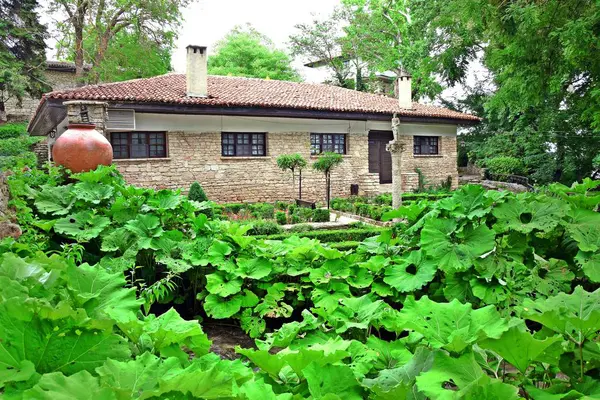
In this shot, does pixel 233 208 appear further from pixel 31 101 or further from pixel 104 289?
pixel 31 101

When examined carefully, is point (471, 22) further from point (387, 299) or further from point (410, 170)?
point (410, 170)

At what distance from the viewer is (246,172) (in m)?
17.3

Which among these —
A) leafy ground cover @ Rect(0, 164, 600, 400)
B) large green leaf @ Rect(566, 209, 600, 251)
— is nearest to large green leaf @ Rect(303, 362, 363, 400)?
leafy ground cover @ Rect(0, 164, 600, 400)

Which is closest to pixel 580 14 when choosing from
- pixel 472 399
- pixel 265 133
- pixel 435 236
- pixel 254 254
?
pixel 435 236

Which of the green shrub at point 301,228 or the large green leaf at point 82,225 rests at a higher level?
the large green leaf at point 82,225

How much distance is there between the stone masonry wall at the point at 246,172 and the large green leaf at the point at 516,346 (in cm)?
1501

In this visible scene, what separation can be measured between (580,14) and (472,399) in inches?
342

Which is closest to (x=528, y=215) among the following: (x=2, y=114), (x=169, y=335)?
(x=169, y=335)

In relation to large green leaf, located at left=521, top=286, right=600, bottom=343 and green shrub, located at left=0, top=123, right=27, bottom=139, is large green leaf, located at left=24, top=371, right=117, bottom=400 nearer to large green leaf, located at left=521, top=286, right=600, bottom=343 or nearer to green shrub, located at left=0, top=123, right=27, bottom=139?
large green leaf, located at left=521, top=286, right=600, bottom=343

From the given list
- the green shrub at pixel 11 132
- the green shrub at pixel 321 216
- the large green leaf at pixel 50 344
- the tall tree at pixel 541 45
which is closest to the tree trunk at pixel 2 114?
the green shrub at pixel 11 132

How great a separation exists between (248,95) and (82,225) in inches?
553

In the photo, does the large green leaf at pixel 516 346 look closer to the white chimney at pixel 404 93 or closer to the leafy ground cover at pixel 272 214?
the leafy ground cover at pixel 272 214

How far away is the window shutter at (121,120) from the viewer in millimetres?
14511

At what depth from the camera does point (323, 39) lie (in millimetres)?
33000
